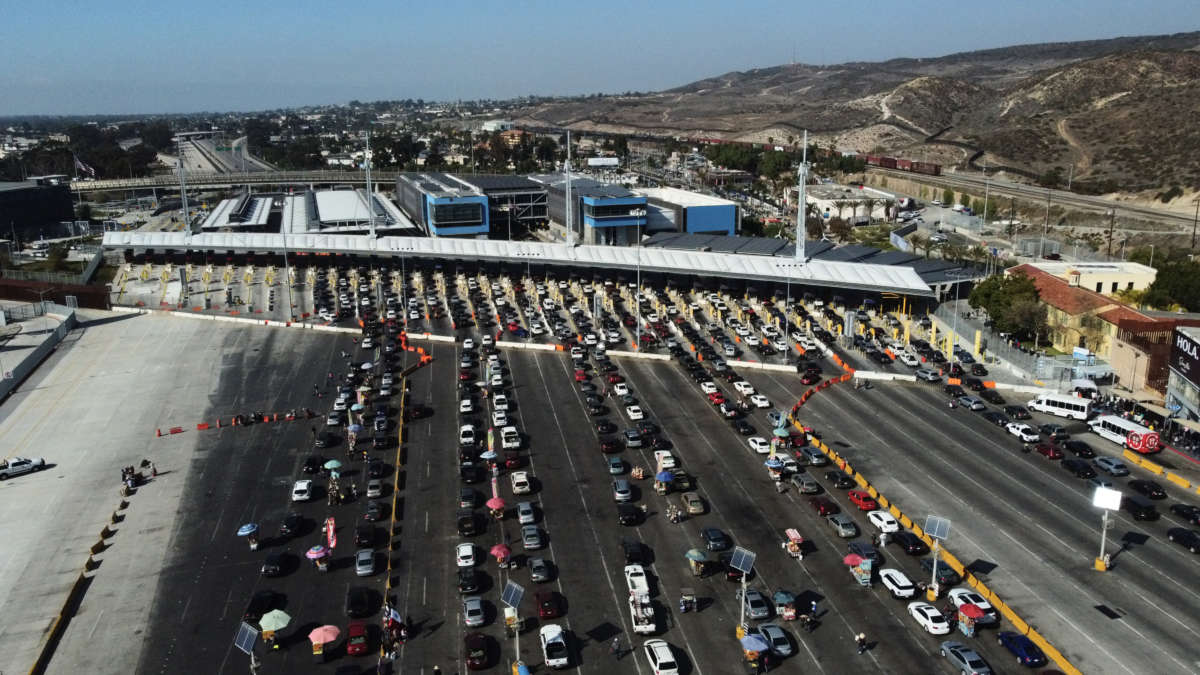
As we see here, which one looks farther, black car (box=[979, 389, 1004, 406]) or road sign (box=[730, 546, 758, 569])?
black car (box=[979, 389, 1004, 406])

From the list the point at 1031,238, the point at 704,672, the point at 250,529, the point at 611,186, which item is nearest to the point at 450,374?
the point at 250,529

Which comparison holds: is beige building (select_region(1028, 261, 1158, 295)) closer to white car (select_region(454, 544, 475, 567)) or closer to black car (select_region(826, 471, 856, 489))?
black car (select_region(826, 471, 856, 489))

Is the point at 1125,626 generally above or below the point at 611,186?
below

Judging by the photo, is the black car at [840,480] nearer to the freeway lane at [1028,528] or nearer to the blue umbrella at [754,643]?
the freeway lane at [1028,528]

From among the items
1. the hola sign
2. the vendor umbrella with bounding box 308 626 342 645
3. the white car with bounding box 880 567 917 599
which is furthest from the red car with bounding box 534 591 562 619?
the hola sign

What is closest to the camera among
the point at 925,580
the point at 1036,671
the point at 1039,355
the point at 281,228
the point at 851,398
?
the point at 1036,671

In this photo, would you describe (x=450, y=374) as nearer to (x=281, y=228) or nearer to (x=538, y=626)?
(x=538, y=626)
